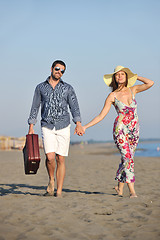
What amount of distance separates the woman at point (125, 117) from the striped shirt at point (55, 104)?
0.36 m

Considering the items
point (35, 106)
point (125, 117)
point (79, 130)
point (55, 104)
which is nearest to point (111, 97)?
point (125, 117)

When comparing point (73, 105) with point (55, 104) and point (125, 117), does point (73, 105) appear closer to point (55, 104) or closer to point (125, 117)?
point (55, 104)

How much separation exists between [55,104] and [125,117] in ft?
3.77

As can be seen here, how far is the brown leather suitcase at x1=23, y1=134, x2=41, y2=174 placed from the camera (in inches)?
185

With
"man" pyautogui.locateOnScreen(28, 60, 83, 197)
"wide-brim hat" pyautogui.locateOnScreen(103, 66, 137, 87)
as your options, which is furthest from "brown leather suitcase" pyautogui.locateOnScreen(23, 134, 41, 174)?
"wide-brim hat" pyautogui.locateOnScreen(103, 66, 137, 87)

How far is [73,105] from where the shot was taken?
520 centimetres

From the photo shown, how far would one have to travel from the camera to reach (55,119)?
5004 millimetres

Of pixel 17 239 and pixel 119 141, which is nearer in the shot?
pixel 17 239

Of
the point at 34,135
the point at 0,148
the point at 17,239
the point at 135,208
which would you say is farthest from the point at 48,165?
the point at 0,148

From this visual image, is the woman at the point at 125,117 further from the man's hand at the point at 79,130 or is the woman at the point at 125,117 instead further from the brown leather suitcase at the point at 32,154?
the brown leather suitcase at the point at 32,154

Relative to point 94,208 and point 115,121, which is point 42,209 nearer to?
point 94,208

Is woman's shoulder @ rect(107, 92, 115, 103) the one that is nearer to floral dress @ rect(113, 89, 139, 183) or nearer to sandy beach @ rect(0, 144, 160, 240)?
floral dress @ rect(113, 89, 139, 183)

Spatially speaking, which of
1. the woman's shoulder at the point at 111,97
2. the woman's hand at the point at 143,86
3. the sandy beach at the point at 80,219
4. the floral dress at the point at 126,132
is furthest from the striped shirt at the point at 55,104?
the sandy beach at the point at 80,219

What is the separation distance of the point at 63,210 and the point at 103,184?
326 centimetres
